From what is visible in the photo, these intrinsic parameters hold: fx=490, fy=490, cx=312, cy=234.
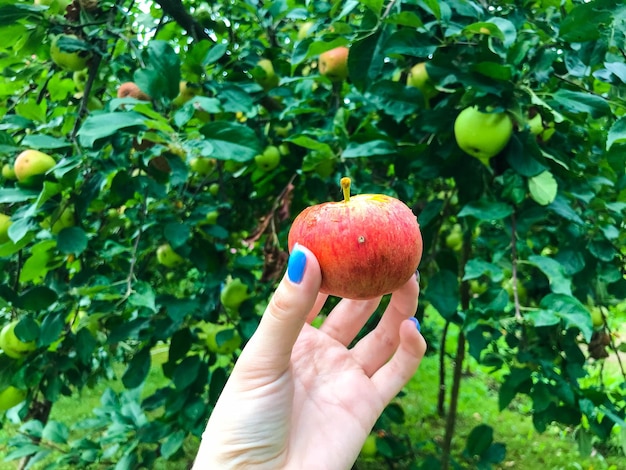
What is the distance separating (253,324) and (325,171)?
23.2 inches

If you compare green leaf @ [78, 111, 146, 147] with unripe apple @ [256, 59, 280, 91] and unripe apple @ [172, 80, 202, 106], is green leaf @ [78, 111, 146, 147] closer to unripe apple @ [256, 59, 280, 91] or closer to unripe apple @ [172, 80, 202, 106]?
unripe apple @ [172, 80, 202, 106]

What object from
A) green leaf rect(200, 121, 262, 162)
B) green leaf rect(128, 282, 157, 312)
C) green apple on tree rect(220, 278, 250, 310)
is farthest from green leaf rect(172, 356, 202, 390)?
green leaf rect(200, 121, 262, 162)

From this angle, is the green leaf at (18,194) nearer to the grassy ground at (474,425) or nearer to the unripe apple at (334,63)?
the unripe apple at (334,63)

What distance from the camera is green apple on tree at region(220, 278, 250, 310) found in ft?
6.04

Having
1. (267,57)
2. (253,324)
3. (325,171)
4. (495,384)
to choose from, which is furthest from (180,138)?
(495,384)

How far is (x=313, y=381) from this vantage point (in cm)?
127

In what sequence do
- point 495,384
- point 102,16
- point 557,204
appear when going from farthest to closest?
1. point 495,384
2. point 102,16
3. point 557,204

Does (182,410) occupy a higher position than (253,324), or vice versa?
(253,324)

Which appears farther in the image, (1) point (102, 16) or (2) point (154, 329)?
(1) point (102, 16)

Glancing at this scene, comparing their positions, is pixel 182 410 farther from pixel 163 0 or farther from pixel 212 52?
pixel 163 0

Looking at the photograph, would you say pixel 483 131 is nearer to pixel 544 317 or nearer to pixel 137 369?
pixel 544 317

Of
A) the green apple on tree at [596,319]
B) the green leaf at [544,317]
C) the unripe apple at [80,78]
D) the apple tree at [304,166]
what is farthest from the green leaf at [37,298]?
the green apple on tree at [596,319]

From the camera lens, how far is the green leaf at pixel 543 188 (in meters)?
1.25

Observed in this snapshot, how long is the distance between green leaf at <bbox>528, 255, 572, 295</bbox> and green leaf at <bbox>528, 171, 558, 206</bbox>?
17 centimetres
